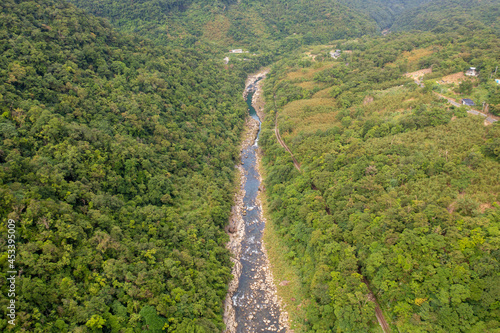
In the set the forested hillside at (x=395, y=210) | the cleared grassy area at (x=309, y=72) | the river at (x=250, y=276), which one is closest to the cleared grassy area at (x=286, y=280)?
the forested hillside at (x=395, y=210)

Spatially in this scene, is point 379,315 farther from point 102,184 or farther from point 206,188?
point 102,184

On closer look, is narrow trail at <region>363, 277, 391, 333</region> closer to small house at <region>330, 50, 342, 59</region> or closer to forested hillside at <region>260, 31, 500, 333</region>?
forested hillside at <region>260, 31, 500, 333</region>

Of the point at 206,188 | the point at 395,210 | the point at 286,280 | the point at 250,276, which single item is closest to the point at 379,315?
the point at 395,210

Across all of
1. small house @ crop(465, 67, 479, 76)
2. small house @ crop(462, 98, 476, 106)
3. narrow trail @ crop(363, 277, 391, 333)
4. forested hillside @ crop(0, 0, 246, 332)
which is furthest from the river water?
small house @ crop(465, 67, 479, 76)

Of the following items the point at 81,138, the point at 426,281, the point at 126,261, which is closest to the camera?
the point at 426,281

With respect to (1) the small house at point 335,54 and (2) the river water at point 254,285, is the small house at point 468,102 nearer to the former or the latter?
(2) the river water at point 254,285

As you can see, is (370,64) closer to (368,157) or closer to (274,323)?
(368,157)

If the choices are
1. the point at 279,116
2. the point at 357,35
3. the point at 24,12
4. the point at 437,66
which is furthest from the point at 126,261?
the point at 357,35
